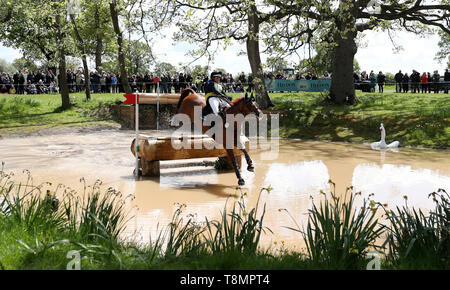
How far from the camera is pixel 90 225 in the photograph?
5086 mm

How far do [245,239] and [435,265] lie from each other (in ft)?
5.85

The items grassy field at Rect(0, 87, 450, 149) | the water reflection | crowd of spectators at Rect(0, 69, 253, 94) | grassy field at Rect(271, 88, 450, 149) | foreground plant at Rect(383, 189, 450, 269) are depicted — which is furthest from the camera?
crowd of spectators at Rect(0, 69, 253, 94)

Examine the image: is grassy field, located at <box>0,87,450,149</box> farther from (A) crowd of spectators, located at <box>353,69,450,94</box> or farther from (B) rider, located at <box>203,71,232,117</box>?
(B) rider, located at <box>203,71,232,117</box>

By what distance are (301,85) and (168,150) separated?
889 inches

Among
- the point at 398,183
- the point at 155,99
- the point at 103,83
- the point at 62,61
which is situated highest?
the point at 62,61

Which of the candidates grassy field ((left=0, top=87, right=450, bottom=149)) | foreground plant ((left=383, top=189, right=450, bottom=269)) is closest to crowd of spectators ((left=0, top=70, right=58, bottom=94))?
grassy field ((left=0, top=87, right=450, bottom=149))

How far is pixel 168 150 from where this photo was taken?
10.7 m

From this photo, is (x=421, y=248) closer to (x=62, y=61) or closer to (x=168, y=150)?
(x=168, y=150)

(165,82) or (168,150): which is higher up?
(165,82)

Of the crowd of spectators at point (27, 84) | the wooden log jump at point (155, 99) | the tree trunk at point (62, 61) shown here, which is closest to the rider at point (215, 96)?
the wooden log jump at point (155, 99)

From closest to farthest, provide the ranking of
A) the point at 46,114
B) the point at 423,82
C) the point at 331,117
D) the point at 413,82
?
the point at 331,117 → the point at 46,114 → the point at 423,82 → the point at 413,82

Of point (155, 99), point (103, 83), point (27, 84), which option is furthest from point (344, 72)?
point (27, 84)

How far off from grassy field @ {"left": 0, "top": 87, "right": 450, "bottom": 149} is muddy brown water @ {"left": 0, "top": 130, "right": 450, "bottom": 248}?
5.74 ft

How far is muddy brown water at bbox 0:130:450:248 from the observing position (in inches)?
297
